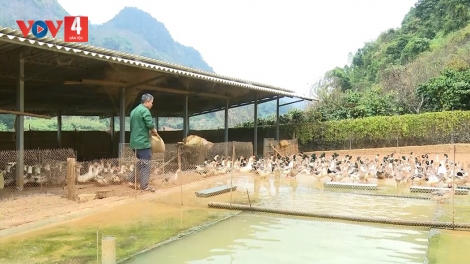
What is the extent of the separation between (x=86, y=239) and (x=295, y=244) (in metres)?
2.71

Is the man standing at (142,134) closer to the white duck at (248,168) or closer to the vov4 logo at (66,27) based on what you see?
the vov4 logo at (66,27)

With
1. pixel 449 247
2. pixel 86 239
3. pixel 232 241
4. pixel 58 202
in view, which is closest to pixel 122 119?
pixel 58 202

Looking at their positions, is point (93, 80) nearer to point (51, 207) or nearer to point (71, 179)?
point (71, 179)

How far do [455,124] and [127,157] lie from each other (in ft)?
52.1

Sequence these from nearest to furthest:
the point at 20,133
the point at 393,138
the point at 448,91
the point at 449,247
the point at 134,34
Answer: the point at 449,247, the point at 20,133, the point at 393,138, the point at 448,91, the point at 134,34

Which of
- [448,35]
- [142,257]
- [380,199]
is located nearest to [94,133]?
[380,199]

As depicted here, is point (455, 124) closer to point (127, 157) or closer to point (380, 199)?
point (380, 199)

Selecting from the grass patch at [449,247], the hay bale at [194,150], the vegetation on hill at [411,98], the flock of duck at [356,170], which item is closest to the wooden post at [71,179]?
the flock of duck at [356,170]

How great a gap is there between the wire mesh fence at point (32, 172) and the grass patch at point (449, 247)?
309 inches

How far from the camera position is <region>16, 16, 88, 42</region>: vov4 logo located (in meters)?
9.23

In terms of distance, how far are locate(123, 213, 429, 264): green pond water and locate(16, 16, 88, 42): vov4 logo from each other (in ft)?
16.8

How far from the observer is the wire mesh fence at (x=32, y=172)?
8812mm

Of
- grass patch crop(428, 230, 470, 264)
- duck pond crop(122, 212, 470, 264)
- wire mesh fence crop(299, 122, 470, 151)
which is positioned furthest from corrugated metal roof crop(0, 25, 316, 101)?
wire mesh fence crop(299, 122, 470, 151)

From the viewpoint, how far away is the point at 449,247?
199 inches
